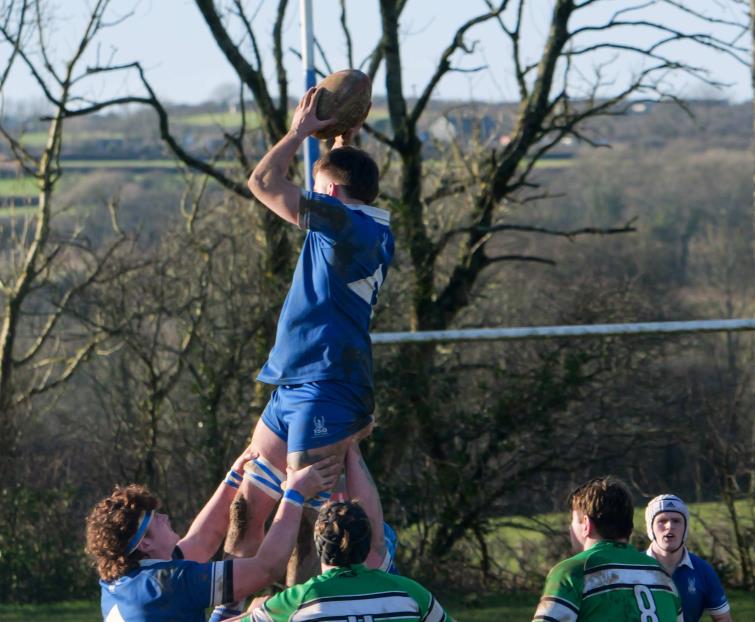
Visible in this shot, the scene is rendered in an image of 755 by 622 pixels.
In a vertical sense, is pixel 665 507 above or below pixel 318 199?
below

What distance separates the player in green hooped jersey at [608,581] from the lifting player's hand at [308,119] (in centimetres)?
166

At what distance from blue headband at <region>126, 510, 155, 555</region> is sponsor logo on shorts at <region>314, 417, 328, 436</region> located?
81cm

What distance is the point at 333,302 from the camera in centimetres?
463

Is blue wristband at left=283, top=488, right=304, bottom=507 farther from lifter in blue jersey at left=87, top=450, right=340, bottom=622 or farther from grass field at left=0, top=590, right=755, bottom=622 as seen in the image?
grass field at left=0, top=590, right=755, bottom=622

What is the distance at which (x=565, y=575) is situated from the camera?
154 inches

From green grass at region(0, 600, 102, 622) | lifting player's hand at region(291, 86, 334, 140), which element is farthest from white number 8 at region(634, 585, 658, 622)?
green grass at region(0, 600, 102, 622)

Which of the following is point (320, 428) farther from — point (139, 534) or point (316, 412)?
point (139, 534)

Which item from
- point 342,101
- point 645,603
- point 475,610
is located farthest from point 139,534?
point 475,610

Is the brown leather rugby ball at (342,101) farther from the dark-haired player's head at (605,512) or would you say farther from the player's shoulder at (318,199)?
the dark-haired player's head at (605,512)

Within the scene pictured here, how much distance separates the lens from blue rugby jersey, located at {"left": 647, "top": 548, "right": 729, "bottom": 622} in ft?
A: 17.9

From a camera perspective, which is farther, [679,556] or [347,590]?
[679,556]

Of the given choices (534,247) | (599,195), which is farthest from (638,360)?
(599,195)

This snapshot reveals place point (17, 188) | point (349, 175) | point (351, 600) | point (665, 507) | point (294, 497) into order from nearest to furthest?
point (351, 600), point (294, 497), point (349, 175), point (665, 507), point (17, 188)

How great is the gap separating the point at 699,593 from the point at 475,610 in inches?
117
